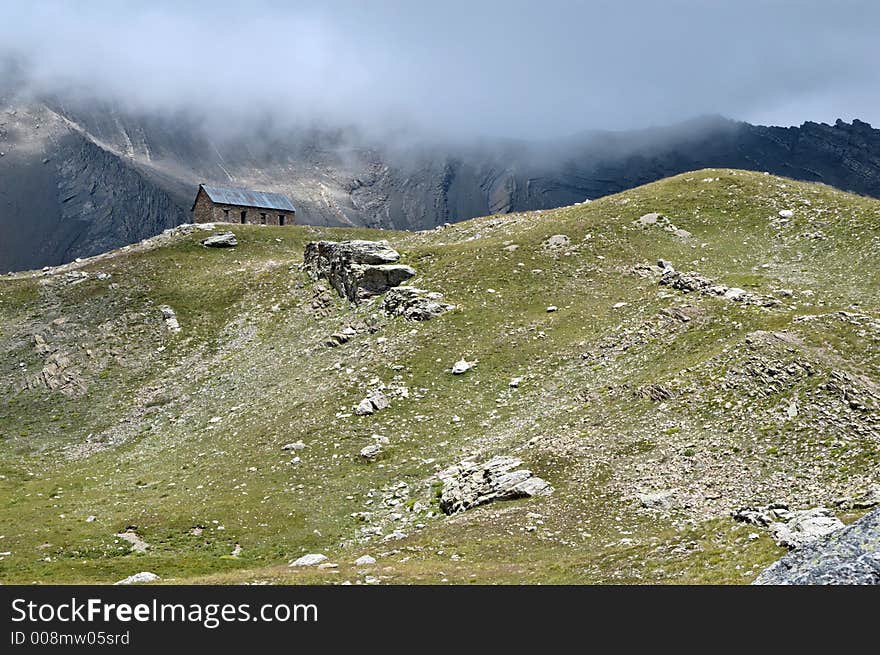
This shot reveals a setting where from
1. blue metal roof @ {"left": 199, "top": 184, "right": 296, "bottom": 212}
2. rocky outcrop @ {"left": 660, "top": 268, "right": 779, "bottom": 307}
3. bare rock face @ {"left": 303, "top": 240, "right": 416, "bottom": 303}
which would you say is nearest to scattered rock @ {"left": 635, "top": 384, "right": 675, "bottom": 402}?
rocky outcrop @ {"left": 660, "top": 268, "right": 779, "bottom": 307}

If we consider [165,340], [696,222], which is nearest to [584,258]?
[696,222]

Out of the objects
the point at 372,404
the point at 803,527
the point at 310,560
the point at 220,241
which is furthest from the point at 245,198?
the point at 803,527

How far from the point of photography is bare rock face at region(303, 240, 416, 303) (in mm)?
68688

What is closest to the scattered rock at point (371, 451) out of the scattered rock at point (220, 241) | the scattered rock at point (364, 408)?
the scattered rock at point (364, 408)

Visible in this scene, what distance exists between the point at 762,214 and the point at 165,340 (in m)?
57.1

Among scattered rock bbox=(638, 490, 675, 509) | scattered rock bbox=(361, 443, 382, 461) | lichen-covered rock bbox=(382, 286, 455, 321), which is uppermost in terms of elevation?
lichen-covered rock bbox=(382, 286, 455, 321)

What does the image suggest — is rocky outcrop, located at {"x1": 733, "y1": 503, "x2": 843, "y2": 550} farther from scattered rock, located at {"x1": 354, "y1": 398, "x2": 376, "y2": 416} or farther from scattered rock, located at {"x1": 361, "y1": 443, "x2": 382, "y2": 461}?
scattered rock, located at {"x1": 354, "y1": 398, "x2": 376, "y2": 416}

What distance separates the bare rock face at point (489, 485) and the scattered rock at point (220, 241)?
63.0 metres

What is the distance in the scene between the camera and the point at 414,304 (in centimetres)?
6328

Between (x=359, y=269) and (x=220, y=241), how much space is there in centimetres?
3215

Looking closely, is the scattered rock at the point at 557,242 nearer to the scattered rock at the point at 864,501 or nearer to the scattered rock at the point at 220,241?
the scattered rock at the point at 864,501

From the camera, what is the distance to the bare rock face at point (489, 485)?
36562 millimetres

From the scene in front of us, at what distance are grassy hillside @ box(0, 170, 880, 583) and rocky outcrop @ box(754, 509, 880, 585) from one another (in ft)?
6.84

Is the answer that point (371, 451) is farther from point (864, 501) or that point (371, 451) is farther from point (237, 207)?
point (237, 207)
